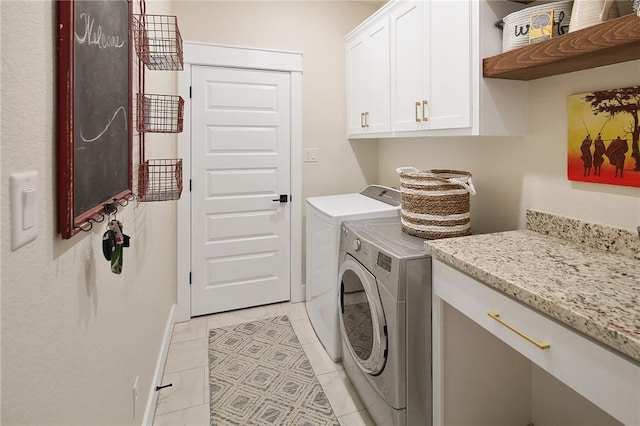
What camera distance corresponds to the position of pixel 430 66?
1.91 meters

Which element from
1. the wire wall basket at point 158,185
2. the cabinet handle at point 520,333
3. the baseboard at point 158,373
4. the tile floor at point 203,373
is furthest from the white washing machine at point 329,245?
the cabinet handle at point 520,333

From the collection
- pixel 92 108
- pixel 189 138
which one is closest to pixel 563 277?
pixel 92 108

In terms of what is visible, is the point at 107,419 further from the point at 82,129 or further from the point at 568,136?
the point at 568,136

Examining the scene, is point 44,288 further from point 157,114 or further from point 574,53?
point 574,53

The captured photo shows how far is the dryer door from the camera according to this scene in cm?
162

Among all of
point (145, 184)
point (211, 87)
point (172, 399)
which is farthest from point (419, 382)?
point (211, 87)

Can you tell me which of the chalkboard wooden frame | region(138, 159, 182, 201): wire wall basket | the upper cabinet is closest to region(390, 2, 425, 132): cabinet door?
the upper cabinet

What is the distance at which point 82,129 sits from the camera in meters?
0.83

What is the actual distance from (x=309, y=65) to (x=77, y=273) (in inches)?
105

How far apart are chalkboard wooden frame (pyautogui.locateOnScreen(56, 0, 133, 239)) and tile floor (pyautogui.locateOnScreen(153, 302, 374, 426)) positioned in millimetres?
1232

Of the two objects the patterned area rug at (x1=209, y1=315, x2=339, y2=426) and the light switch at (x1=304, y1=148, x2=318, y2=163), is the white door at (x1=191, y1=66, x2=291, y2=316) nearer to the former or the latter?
the light switch at (x1=304, y1=148, x2=318, y2=163)

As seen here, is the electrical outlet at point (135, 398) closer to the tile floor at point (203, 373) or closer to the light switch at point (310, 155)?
the tile floor at point (203, 373)

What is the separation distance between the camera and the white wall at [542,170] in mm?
1378

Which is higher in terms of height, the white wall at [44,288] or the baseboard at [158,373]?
the white wall at [44,288]
